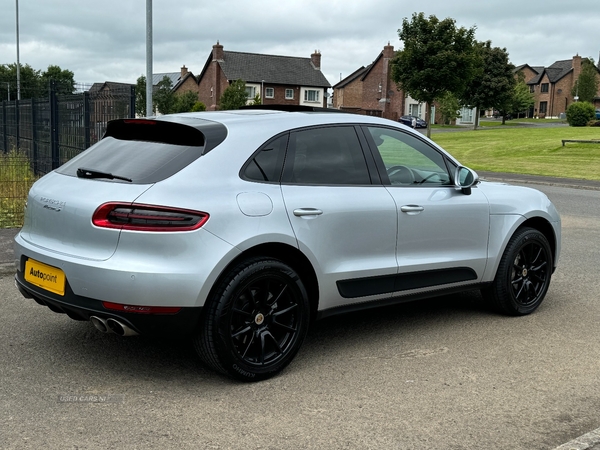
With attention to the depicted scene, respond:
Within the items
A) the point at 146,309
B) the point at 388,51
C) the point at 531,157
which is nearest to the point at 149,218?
the point at 146,309

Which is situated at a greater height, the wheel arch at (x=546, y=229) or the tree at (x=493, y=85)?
the tree at (x=493, y=85)

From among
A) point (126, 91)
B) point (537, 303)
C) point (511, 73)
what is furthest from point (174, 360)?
point (511, 73)

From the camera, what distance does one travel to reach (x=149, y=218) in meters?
3.98

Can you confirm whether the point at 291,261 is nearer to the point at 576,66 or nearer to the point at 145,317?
the point at 145,317

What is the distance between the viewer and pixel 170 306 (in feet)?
13.1

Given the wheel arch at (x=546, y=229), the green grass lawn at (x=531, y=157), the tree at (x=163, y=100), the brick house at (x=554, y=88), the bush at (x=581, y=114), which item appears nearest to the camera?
the wheel arch at (x=546, y=229)

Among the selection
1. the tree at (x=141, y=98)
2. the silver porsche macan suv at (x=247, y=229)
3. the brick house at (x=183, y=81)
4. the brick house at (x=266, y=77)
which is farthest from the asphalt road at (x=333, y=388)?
the brick house at (x=183, y=81)

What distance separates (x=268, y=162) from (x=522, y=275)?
2675 mm

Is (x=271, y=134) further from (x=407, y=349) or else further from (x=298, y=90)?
(x=298, y=90)

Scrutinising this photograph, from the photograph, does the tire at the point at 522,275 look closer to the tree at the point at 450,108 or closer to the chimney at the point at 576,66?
the tree at the point at 450,108

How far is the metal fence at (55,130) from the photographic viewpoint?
10688 mm

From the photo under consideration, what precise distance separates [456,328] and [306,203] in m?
1.93

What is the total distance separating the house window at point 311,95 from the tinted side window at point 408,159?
3185 inches

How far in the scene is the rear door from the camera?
4.56 m
